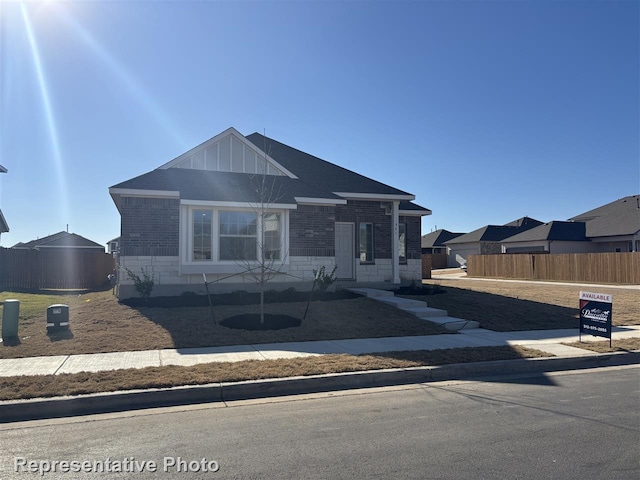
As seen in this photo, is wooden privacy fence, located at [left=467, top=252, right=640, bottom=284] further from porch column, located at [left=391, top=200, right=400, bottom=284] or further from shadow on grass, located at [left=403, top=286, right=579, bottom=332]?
porch column, located at [left=391, top=200, right=400, bottom=284]

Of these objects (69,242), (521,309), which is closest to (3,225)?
(69,242)

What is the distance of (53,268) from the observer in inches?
827

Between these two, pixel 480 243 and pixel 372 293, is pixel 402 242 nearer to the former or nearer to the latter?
pixel 372 293

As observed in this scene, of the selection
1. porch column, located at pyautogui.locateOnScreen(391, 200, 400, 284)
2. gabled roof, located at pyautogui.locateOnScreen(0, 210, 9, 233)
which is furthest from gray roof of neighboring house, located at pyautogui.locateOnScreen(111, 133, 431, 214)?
gabled roof, located at pyautogui.locateOnScreen(0, 210, 9, 233)

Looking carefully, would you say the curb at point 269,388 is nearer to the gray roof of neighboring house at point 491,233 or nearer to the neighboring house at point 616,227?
the neighboring house at point 616,227

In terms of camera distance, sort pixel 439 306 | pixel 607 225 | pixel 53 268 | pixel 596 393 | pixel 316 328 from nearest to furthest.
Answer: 1. pixel 596 393
2. pixel 316 328
3. pixel 439 306
4. pixel 53 268
5. pixel 607 225

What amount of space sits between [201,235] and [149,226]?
58.9 inches

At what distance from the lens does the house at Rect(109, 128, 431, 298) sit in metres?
13.8

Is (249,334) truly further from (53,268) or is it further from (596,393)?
(53,268)

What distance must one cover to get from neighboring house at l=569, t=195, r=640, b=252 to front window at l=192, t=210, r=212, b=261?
30.7 m

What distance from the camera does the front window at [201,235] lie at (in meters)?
14.3

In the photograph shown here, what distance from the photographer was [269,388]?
6691mm

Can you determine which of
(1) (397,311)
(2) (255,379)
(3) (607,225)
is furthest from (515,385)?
(3) (607,225)

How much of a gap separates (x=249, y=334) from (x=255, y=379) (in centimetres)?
340
